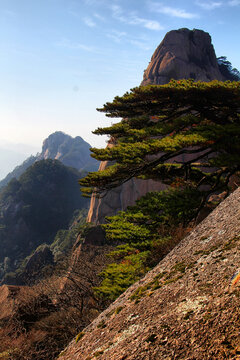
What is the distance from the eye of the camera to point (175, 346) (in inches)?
96.4

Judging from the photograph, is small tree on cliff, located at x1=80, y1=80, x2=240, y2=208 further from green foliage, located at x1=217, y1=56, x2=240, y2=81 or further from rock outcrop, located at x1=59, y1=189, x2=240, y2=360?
green foliage, located at x1=217, y1=56, x2=240, y2=81

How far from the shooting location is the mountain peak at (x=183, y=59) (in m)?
43.7

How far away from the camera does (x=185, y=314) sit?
2.88 meters

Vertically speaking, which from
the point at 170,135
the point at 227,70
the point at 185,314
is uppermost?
the point at 227,70

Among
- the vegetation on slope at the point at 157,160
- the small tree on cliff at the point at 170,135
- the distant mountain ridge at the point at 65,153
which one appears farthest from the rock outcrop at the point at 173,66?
the distant mountain ridge at the point at 65,153

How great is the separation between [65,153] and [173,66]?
124944 mm

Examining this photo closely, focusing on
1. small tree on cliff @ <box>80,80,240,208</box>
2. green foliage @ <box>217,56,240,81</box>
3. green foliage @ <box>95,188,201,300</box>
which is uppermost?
green foliage @ <box>217,56,240,81</box>

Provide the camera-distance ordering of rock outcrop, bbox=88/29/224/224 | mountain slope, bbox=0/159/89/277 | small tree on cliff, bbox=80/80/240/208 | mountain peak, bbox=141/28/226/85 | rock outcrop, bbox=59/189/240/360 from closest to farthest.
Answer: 1. rock outcrop, bbox=59/189/240/360
2. small tree on cliff, bbox=80/80/240/208
3. rock outcrop, bbox=88/29/224/224
4. mountain peak, bbox=141/28/226/85
5. mountain slope, bbox=0/159/89/277

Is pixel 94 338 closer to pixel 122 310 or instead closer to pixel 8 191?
pixel 122 310

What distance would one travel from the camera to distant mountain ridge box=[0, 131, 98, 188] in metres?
154

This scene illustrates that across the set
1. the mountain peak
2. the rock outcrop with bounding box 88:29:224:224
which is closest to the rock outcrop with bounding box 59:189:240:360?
the rock outcrop with bounding box 88:29:224:224

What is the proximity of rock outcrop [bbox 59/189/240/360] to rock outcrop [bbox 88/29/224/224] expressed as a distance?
119 feet

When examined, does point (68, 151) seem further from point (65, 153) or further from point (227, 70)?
point (227, 70)

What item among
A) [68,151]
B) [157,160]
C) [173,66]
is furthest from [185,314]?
[68,151]
